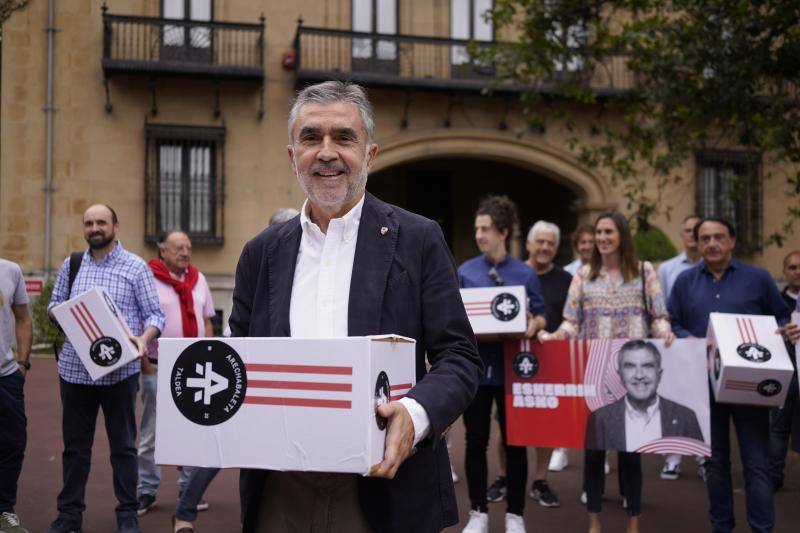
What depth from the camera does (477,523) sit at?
597 centimetres

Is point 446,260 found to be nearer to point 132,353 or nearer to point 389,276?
point 389,276

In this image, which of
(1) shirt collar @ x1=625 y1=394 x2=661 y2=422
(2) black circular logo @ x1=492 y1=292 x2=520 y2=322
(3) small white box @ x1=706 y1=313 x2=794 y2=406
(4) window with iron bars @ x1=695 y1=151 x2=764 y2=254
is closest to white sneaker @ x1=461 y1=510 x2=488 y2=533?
(1) shirt collar @ x1=625 y1=394 x2=661 y2=422

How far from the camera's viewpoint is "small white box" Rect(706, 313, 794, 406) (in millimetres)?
5234

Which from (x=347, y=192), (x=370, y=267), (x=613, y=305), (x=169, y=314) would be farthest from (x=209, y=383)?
(x=169, y=314)

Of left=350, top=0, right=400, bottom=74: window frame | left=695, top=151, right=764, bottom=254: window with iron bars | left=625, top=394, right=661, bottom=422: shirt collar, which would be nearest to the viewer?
left=625, top=394, right=661, bottom=422: shirt collar

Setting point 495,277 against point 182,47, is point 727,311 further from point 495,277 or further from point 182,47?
point 182,47

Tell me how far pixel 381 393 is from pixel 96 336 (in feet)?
13.5

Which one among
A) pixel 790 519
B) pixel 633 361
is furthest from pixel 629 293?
pixel 790 519

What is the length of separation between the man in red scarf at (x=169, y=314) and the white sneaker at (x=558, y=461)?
3.49m

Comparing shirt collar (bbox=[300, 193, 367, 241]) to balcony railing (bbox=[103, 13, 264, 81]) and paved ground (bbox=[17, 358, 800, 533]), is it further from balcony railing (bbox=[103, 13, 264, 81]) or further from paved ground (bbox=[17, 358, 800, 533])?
balcony railing (bbox=[103, 13, 264, 81])

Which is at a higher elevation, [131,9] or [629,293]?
[131,9]

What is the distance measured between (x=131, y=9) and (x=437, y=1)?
6773 millimetres

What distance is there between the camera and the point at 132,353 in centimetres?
582

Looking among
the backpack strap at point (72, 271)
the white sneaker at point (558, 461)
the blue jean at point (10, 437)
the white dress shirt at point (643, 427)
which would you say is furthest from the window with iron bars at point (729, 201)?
the blue jean at point (10, 437)
